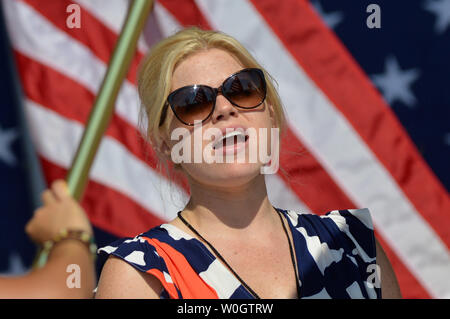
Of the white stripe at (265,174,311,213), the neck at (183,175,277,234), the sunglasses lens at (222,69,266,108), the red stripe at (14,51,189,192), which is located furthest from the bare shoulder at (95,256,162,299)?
the white stripe at (265,174,311,213)

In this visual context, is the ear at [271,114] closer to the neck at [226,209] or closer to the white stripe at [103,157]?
the neck at [226,209]

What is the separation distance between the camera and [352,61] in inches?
121

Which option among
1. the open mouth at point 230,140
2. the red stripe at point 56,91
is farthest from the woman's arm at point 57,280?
the red stripe at point 56,91

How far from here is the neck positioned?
157 cm

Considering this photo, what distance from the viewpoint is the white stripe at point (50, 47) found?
2975 millimetres

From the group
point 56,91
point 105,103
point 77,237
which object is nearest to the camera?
point 77,237

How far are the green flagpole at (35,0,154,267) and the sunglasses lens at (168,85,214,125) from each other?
49cm

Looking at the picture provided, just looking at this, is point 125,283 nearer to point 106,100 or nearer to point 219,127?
point 219,127

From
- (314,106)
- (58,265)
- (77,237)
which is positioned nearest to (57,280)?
(58,265)

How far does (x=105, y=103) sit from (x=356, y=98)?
150cm

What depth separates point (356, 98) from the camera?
9.98 ft

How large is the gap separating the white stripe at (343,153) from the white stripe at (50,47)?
2.17 feet

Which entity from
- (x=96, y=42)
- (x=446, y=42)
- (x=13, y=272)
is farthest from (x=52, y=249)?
(x=446, y=42)

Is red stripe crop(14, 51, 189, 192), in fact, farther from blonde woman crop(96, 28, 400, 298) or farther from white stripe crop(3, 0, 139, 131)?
blonde woman crop(96, 28, 400, 298)
